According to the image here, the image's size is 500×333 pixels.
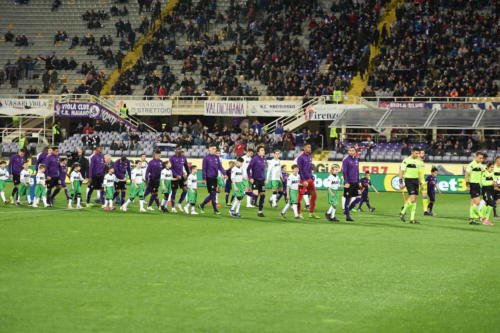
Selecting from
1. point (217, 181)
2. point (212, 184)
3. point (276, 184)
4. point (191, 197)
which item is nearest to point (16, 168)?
point (191, 197)

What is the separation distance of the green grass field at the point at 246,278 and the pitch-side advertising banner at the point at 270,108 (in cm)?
2848

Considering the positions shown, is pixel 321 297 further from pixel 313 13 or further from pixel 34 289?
pixel 313 13

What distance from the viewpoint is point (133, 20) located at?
6125cm

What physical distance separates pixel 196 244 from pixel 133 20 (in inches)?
1880

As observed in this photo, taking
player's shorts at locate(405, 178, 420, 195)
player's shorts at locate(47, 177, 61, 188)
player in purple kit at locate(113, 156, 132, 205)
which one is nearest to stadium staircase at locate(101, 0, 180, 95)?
player's shorts at locate(47, 177, 61, 188)

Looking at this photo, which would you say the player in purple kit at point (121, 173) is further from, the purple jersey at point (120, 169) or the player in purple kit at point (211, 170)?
the player in purple kit at point (211, 170)

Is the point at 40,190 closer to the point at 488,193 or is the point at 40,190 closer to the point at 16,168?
the point at 16,168

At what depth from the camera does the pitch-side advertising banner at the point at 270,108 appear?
48.4 metres

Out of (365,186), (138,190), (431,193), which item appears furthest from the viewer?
(365,186)

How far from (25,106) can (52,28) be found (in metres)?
13.3

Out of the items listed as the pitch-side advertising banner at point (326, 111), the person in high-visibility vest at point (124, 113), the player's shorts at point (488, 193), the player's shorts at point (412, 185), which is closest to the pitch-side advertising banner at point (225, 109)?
the pitch-side advertising banner at point (326, 111)

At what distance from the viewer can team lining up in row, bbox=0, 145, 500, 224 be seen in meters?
22.0

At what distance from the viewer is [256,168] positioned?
23.6 metres

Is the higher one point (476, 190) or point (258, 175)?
point (258, 175)
